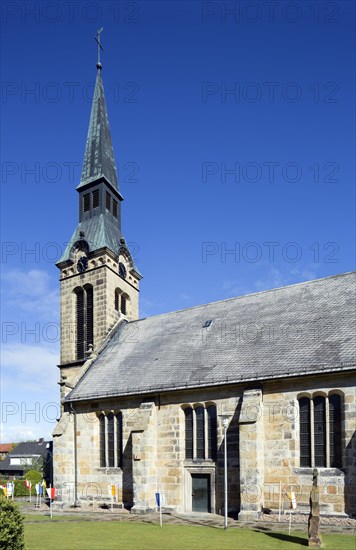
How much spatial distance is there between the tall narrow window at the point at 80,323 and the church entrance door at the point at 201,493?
1487 centimetres

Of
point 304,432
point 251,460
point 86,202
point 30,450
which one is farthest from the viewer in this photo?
point 30,450

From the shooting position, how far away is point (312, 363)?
76.8 feet

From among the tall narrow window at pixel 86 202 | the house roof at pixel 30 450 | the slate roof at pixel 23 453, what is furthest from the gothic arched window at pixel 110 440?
the house roof at pixel 30 450

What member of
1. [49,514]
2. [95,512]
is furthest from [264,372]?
[49,514]

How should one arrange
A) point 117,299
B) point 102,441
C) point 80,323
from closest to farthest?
point 102,441 < point 80,323 < point 117,299

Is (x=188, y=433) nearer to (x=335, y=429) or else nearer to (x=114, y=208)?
(x=335, y=429)

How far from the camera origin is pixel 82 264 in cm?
3888

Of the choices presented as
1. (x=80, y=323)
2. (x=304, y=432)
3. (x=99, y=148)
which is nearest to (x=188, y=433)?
(x=304, y=432)

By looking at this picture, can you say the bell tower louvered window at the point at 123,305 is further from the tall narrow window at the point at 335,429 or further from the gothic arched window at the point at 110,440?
the tall narrow window at the point at 335,429

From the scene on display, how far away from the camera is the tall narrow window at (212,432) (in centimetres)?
2547

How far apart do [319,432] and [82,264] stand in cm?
2288

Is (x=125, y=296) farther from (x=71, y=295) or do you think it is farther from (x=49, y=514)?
(x=49, y=514)

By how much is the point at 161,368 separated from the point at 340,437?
10.9 meters

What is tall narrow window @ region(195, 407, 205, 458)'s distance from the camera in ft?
84.9
